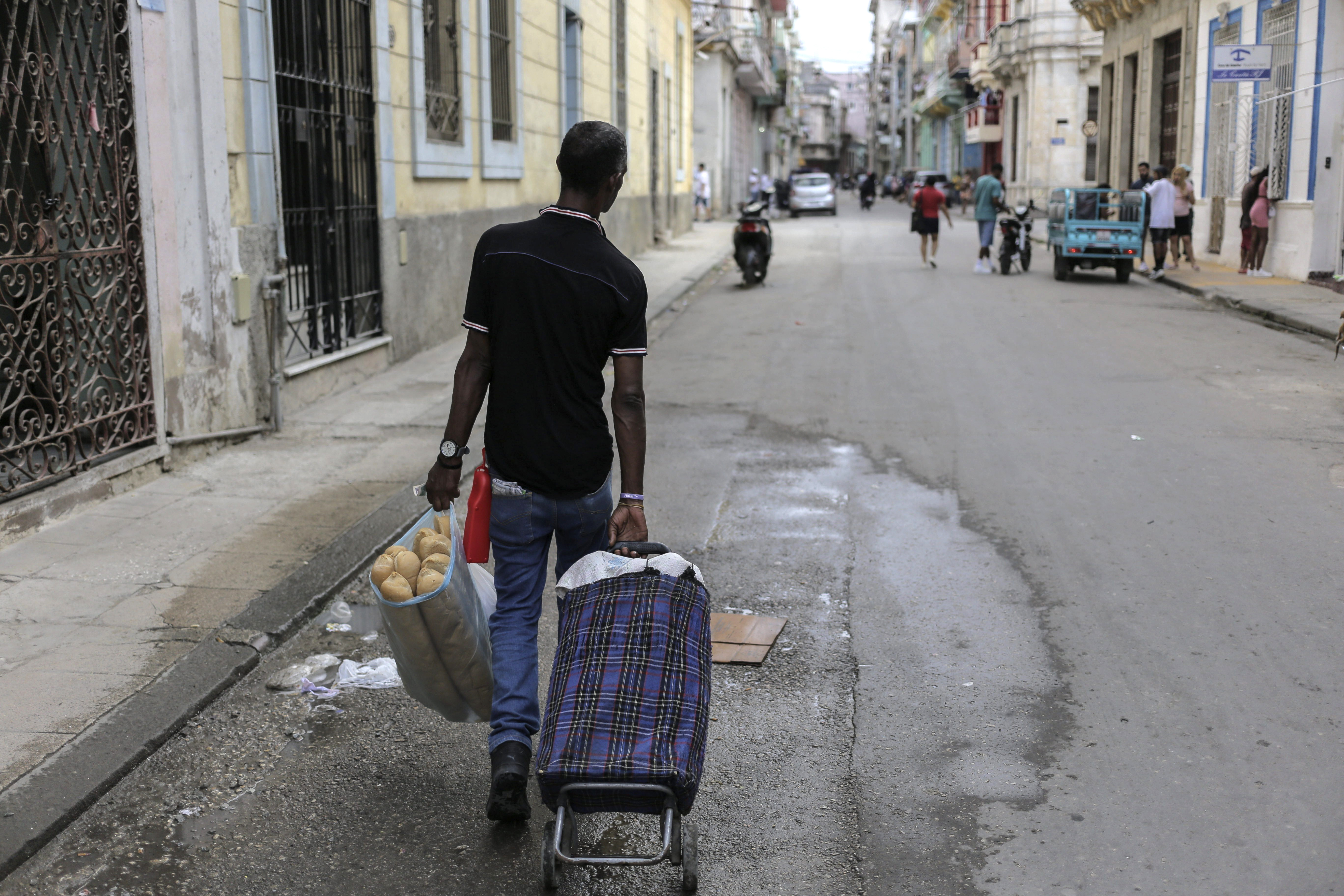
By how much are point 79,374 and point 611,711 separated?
4691mm

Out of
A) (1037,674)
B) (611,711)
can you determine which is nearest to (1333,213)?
(1037,674)

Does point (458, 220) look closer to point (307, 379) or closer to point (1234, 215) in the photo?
point (307, 379)

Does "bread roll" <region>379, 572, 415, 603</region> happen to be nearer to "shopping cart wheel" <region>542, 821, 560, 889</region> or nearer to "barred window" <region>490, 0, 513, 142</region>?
"shopping cart wheel" <region>542, 821, 560, 889</region>

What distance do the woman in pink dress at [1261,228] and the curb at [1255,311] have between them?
55.2 inches

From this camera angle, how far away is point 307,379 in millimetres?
9523

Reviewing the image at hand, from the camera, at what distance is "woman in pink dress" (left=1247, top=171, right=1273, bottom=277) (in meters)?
19.3

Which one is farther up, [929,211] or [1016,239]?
[929,211]

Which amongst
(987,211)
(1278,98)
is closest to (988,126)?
(987,211)

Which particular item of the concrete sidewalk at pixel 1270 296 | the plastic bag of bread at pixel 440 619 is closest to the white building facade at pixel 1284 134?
the concrete sidewalk at pixel 1270 296

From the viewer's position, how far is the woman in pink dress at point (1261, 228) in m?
19.3

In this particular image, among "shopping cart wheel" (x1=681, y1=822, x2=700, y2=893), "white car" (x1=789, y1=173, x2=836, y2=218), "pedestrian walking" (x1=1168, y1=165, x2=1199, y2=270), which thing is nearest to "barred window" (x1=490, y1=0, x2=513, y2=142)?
Answer: "pedestrian walking" (x1=1168, y1=165, x2=1199, y2=270)

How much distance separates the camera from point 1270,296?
16.8m

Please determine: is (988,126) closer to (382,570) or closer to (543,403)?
(543,403)

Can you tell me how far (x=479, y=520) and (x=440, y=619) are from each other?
11.3 inches
